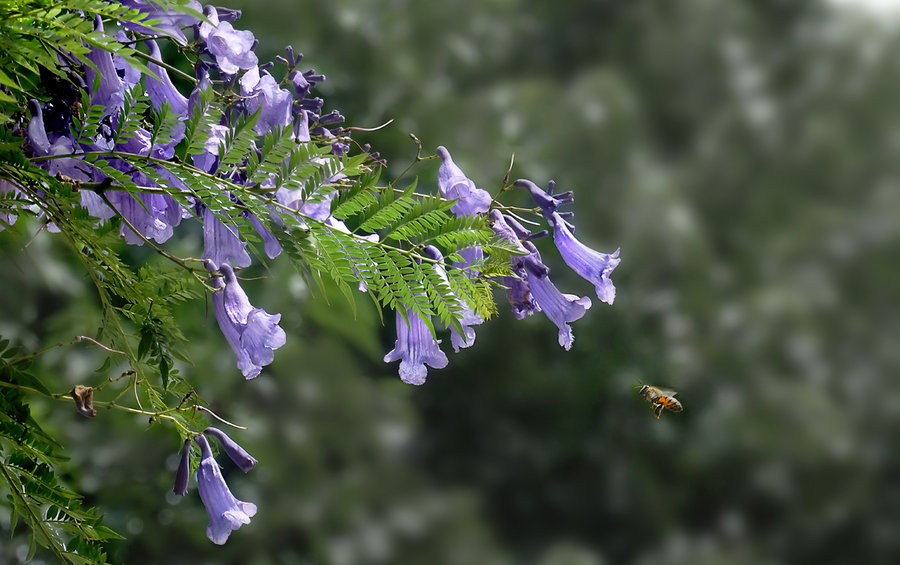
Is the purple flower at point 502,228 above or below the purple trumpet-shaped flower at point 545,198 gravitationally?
below

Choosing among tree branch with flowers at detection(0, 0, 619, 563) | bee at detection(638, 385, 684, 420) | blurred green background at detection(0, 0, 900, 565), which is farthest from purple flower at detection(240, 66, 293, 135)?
blurred green background at detection(0, 0, 900, 565)

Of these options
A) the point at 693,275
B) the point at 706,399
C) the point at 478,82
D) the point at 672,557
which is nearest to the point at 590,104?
the point at 478,82

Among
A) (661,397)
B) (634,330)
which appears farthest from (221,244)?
(634,330)

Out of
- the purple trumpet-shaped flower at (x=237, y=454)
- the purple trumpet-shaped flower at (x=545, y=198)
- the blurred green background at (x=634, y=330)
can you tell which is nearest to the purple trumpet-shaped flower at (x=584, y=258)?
the purple trumpet-shaped flower at (x=545, y=198)

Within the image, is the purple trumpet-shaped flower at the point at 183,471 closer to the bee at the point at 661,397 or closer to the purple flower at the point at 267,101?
the purple flower at the point at 267,101

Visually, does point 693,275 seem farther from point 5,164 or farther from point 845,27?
point 5,164

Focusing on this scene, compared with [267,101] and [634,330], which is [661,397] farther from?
→ [634,330]

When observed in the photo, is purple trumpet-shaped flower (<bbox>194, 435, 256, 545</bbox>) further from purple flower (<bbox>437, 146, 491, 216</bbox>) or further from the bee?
the bee
